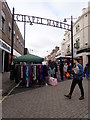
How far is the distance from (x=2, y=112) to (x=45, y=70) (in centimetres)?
558

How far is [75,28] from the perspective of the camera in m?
35.4

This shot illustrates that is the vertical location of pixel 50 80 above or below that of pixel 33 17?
below

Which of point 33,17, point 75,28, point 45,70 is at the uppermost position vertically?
point 75,28

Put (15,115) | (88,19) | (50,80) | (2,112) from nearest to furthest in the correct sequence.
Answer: (15,115) < (2,112) < (50,80) < (88,19)

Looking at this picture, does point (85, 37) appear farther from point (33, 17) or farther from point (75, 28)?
point (33, 17)

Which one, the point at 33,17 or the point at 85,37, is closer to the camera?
the point at 33,17

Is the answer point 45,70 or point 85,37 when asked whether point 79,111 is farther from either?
point 85,37

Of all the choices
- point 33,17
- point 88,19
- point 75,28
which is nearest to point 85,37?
point 88,19

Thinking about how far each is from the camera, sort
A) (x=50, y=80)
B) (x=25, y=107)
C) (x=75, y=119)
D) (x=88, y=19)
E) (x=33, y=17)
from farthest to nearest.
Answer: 1. (x=88, y=19)
2. (x=33, y=17)
3. (x=50, y=80)
4. (x=25, y=107)
5. (x=75, y=119)

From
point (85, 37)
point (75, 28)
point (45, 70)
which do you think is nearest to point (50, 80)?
point (45, 70)

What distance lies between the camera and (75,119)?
3.79m

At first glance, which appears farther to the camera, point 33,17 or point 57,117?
point 33,17

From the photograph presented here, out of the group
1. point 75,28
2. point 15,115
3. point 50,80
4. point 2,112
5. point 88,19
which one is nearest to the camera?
point 15,115

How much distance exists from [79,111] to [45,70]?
5435 mm
